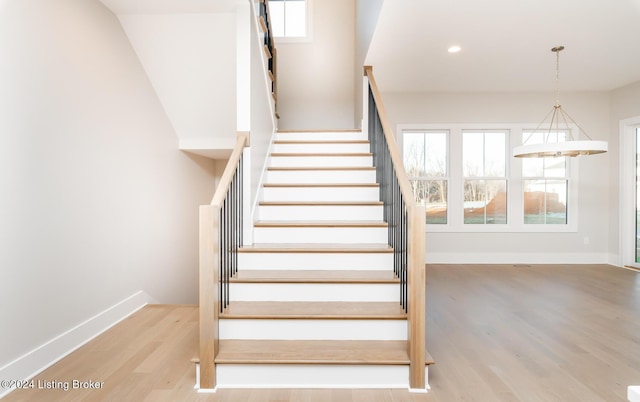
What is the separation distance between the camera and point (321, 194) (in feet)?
11.2

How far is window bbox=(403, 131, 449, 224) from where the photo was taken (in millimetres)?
5207

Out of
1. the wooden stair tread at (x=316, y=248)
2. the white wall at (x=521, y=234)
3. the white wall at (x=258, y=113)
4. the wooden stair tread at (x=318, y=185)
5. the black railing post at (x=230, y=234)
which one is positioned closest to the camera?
the black railing post at (x=230, y=234)

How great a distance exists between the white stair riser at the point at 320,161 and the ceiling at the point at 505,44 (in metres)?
1.25

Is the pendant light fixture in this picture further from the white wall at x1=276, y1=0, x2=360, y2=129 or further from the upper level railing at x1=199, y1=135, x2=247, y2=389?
the upper level railing at x1=199, y1=135, x2=247, y2=389

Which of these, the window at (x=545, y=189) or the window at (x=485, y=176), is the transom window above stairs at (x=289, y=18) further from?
the window at (x=545, y=189)

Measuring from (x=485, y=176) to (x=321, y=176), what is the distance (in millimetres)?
3027

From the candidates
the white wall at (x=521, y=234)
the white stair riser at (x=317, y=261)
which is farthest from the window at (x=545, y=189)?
the white stair riser at (x=317, y=261)

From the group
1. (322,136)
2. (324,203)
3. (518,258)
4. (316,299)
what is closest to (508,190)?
(518,258)

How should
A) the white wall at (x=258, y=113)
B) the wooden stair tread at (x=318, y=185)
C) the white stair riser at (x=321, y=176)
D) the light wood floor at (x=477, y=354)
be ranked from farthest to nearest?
1. the white stair riser at (x=321, y=176)
2. the wooden stair tread at (x=318, y=185)
3. the white wall at (x=258, y=113)
4. the light wood floor at (x=477, y=354)

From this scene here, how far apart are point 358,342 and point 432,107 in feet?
13.6

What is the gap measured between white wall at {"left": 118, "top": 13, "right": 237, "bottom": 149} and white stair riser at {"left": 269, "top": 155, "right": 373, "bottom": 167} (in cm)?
72

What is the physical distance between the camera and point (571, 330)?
8.89 ft

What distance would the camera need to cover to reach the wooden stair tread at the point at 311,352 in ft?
6.20

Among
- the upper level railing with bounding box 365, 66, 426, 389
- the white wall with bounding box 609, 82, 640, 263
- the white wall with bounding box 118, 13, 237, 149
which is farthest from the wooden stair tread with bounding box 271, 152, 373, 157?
the white wall with bounding box 609, 82, 640, 263
